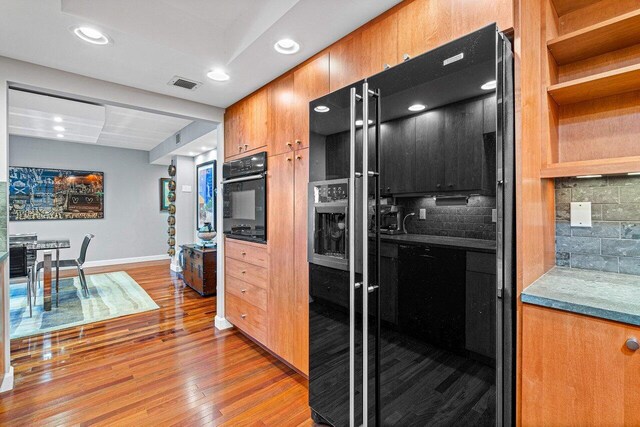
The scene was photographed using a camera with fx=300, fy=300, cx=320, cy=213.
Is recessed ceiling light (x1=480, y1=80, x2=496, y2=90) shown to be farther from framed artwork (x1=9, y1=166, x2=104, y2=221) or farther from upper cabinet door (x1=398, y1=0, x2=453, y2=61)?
framed artwork (x1=9, y1=166, x2=104, y2=221)

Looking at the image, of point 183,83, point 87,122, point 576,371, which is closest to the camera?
point 576,371

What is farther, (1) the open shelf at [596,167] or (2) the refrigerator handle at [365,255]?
(2) the refrigerator handle at [365,255]

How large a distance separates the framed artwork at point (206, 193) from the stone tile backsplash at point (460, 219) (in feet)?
14.6

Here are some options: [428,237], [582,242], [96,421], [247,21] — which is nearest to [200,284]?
[96,421]

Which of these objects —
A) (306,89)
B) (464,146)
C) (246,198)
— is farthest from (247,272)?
(464,146)

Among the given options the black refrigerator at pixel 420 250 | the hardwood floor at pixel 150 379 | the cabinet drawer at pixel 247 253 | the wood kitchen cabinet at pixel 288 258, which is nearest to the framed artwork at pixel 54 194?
the hardwood floor at pixel 150 379

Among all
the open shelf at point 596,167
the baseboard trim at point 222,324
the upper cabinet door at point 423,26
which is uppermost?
the upper cabinet door at point 423,26

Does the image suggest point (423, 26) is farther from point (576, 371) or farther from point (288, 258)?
point (288, 258)

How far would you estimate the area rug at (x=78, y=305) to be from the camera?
3238 millimetres

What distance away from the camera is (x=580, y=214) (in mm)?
1415

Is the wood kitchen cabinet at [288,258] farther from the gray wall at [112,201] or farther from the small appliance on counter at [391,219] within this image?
the gray wall at [112,201]

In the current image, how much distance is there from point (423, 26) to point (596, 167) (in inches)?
37.6

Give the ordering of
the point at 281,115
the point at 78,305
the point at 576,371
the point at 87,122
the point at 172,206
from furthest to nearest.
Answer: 1. the point at 172,206
2. the point at 87,122
3. the point at 78,305
4. the point at 281,115
5. the point at 576,371

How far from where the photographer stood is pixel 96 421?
5.87 feet
